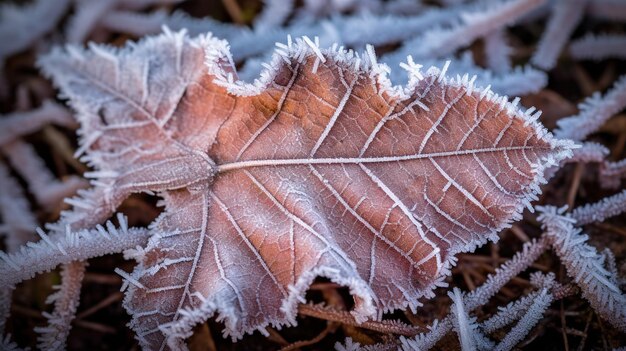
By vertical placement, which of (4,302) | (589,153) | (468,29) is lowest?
(4,302)

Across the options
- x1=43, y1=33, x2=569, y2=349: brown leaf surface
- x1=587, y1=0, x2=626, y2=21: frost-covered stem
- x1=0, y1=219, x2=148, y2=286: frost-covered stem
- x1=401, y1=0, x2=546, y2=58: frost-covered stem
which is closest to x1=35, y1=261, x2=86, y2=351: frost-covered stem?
x1=0, y1=219, x2=148, y2=286: frost-covered stem

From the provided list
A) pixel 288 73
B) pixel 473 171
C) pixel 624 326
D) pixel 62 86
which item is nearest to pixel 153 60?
pixel 62 86

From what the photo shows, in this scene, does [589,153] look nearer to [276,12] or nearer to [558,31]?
[558,31]

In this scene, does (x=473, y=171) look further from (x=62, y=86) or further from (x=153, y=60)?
(x=62, y=86)

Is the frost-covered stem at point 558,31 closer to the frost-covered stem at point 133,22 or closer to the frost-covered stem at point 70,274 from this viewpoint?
the frost-covered stem at point 133,22

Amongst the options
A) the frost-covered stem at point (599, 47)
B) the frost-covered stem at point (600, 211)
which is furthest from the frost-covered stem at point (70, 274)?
the frost-covered stem at point (599, 47)

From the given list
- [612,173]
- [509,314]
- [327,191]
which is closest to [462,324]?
[509,314]
